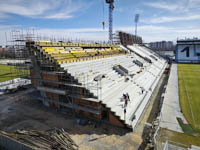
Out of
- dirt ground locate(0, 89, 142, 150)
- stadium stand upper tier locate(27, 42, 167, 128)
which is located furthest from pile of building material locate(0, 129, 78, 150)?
stadium stand upper tier locate(27, 42, 167, 128)

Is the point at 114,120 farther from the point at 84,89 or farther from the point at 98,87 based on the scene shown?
the point at 84,89

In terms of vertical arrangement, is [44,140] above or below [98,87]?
below

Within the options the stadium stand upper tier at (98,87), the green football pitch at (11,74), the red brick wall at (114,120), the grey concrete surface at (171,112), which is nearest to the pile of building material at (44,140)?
the stadium stand upper tier at (98,87)

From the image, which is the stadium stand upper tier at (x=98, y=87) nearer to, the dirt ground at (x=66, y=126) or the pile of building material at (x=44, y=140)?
the dirt ground at (x=66, y=126)

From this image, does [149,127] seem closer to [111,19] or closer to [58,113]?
[58,113]

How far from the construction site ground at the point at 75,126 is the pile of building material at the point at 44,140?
1.22 metres

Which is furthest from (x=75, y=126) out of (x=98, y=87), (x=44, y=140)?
(x=98, y=87)

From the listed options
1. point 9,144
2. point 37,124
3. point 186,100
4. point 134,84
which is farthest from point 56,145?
point 186,100

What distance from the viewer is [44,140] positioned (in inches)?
318

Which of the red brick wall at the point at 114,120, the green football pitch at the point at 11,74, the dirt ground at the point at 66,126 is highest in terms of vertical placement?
the green football pitch at the point at 11,74

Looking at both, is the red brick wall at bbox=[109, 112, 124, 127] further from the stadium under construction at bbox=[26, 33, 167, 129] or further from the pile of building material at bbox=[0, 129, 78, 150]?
the pile of building material at bbox=[0, 129, 78, 150]

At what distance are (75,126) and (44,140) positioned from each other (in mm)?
3253

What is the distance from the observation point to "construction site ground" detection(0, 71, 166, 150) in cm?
895

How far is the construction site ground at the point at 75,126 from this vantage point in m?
8.95
